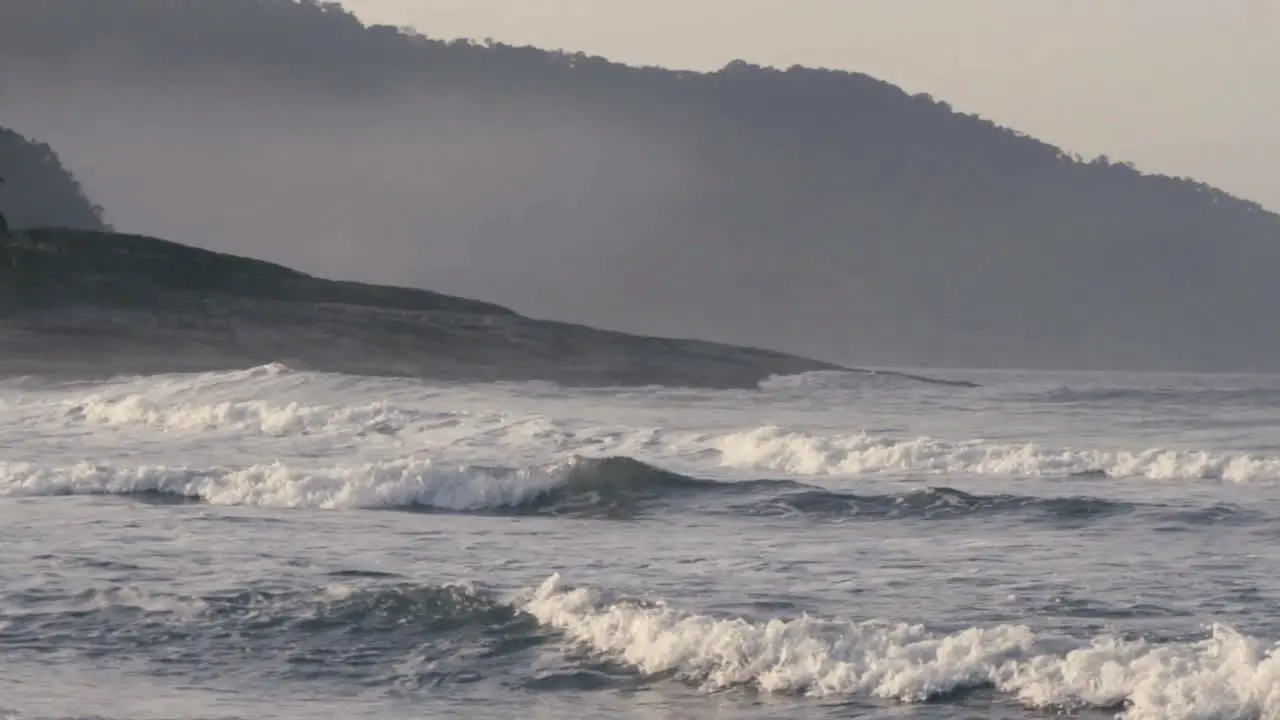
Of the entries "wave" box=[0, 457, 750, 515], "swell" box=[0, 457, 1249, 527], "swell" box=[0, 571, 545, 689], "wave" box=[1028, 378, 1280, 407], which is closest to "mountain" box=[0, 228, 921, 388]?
"wave" box=[1028, 378, 1280, 407]

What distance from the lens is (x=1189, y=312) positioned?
18838 centimetres

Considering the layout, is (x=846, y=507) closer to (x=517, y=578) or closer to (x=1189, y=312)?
(x=517, y=578)

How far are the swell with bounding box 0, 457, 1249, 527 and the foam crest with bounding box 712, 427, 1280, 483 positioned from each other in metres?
4.40

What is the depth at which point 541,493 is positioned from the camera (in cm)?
2272

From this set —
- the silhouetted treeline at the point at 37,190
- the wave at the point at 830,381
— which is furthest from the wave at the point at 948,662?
the silhouetted treeline at the point at 37,190

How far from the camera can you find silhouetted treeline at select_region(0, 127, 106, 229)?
87562 millimetres

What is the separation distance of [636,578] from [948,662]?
4.17 meters

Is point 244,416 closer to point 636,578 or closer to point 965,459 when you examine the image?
point 965,459

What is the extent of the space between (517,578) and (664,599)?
1839 mm

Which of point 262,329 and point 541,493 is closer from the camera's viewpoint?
point 541,493

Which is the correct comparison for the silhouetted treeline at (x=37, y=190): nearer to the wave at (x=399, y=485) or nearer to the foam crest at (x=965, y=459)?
the foam crest at (x=965, y=459)

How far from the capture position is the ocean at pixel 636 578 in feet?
37.5

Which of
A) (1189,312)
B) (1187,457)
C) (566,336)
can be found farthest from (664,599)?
(1189,312)

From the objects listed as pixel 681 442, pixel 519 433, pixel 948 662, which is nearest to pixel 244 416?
pixel 519 433
